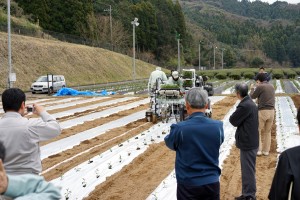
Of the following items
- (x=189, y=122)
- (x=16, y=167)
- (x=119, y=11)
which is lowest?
(x=16, y=167)

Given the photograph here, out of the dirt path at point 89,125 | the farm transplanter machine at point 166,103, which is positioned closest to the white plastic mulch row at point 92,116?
the dirt path at point 89,125

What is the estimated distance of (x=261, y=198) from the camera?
6617mm

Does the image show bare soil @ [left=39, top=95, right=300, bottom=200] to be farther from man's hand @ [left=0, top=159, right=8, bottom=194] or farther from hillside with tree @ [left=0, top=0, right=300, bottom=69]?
hillside with tree @ [left=0, top=0, right=300, bottom=69]

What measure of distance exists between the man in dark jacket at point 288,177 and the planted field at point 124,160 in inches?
161

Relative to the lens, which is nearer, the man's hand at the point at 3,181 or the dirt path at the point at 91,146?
the man's hand at the point at 3,181

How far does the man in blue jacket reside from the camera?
4098 mm

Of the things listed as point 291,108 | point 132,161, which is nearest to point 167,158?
Answer: point 132,161

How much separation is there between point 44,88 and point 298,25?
16225cm

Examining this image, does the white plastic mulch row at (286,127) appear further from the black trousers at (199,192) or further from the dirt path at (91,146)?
the black trousers at (199,192)

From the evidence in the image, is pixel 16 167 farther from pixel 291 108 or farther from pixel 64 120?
pixel 291 108

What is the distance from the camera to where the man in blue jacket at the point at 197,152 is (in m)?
4.10

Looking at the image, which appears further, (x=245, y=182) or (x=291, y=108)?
(x=291, y=108)

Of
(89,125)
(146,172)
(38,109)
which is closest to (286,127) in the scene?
(89,125)

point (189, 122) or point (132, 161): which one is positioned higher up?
point (189, 122)
